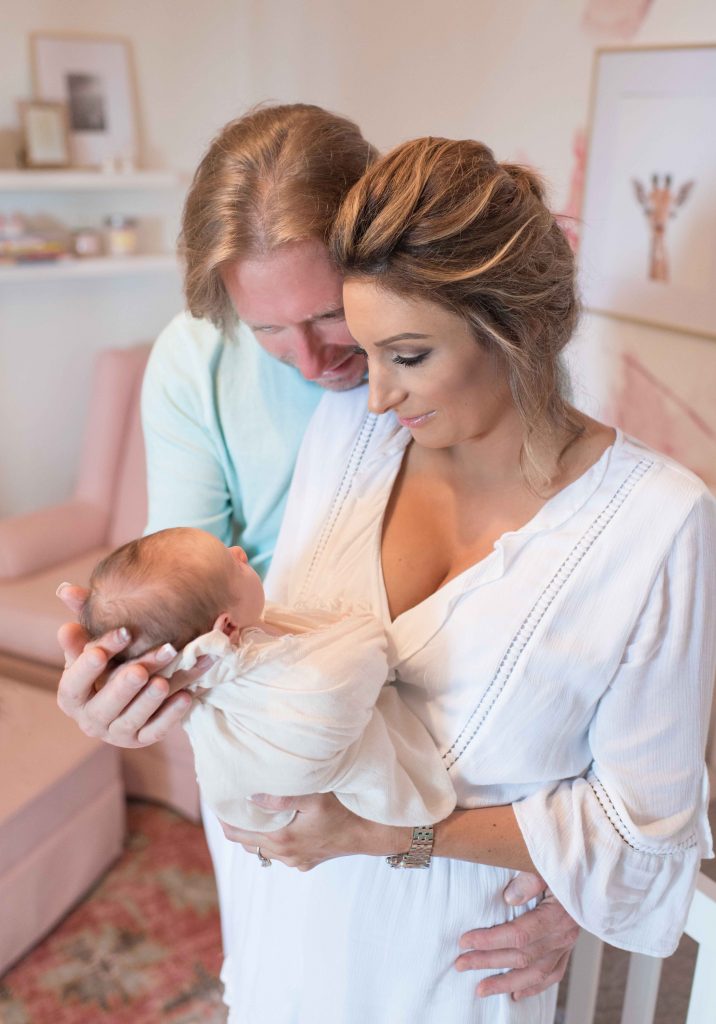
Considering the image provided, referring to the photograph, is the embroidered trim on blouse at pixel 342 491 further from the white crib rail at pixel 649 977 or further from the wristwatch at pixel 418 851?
the white crib rail at pixel 649 977

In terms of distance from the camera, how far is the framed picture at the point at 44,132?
3.17m

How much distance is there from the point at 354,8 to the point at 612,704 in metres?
2.43

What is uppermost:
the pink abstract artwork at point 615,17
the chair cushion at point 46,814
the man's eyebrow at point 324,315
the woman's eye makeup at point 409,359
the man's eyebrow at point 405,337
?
the pink abstract artwork at point 615,17

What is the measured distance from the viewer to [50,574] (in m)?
3.09

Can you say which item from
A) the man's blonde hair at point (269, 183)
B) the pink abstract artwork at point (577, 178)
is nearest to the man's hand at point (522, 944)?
the man's blonde hair at point (269, 183)

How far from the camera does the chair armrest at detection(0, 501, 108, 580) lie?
3047 mm

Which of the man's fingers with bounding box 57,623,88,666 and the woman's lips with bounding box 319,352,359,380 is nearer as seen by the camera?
the man's fingers with bounding box 57,623,88,666

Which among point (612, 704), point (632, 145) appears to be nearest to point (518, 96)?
point (632, 145)

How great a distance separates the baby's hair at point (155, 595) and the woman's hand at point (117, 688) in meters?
0.02

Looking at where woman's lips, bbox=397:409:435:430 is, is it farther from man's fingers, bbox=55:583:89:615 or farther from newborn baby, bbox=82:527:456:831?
man's fingers, bbox=55:583:89:615

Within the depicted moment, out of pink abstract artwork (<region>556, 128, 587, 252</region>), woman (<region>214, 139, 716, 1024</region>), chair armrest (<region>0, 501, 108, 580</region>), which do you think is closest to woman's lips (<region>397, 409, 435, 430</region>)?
woman (<region>214, 139, 716, 1024</region>)

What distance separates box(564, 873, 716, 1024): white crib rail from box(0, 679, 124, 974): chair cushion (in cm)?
131

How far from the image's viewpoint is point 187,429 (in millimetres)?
1472

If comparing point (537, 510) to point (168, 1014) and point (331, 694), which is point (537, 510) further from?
point (168, 1014)
